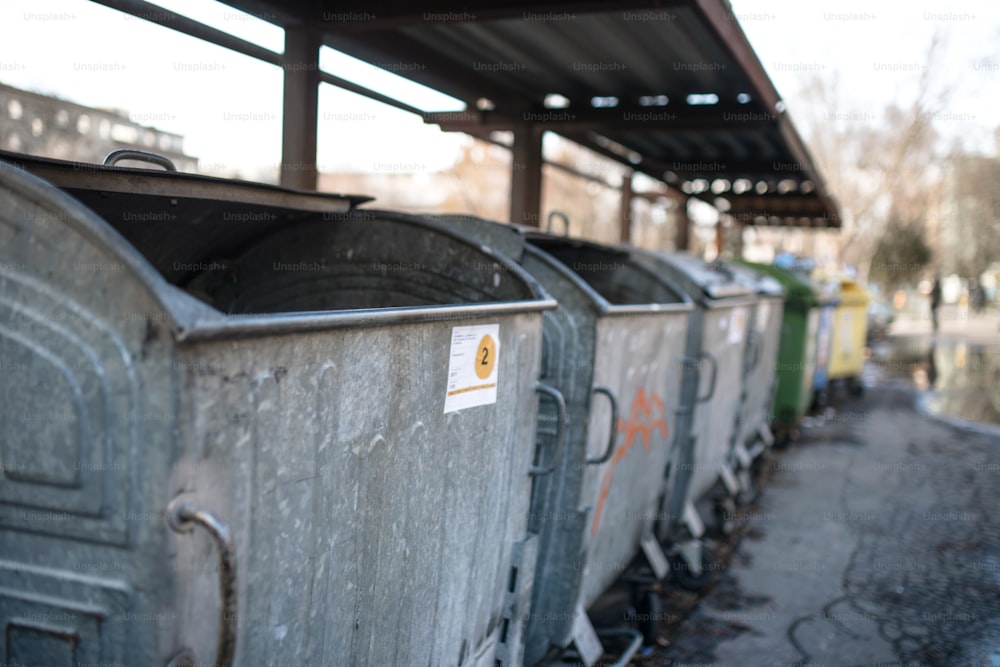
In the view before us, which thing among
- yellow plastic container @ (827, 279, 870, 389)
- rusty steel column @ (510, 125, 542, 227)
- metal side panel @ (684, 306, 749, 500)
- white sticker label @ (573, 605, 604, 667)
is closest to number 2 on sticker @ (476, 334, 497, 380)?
white sticker label @ (573, 605, 604, 667)

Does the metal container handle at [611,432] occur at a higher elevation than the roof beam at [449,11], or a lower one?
lower

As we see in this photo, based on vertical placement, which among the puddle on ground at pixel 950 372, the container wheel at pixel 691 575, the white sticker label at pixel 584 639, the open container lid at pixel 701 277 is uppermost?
the open container lid at pixel 701 277

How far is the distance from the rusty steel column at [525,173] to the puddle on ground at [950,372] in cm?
672

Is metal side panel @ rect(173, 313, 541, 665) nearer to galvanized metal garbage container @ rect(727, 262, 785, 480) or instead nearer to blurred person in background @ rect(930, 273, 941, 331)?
galvanized metal garbage container @ rect(727, 262, 785, 480)

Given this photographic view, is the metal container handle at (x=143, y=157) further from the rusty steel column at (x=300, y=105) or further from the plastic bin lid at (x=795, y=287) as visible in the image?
the plastic bin lid at (x=795, y=287)

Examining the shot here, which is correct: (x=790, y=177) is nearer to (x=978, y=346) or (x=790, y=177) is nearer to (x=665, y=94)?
(x=665, y=94)

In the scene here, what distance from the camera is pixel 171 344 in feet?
4.39

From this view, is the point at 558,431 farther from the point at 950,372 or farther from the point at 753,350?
the point at 950,372

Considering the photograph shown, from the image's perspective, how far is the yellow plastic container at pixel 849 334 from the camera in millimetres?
10727

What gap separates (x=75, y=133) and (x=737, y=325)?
974 cm

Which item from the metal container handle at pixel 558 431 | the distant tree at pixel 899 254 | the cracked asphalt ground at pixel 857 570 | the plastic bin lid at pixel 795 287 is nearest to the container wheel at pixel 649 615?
the cracked asphalt ground at pixel 857 570

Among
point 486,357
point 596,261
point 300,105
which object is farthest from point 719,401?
point 486,357

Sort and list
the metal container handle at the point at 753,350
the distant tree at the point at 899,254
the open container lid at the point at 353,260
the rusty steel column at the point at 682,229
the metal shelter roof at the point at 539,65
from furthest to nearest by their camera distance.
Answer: the distant tree at the point at 899,254 < the rusty steel column at the point at 682,229 < the metal container handle at the point at 753,350 < the metal shelter roof at the point at 539,65 < the open container lid at the point at 353,260

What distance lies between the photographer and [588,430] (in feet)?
10.5
